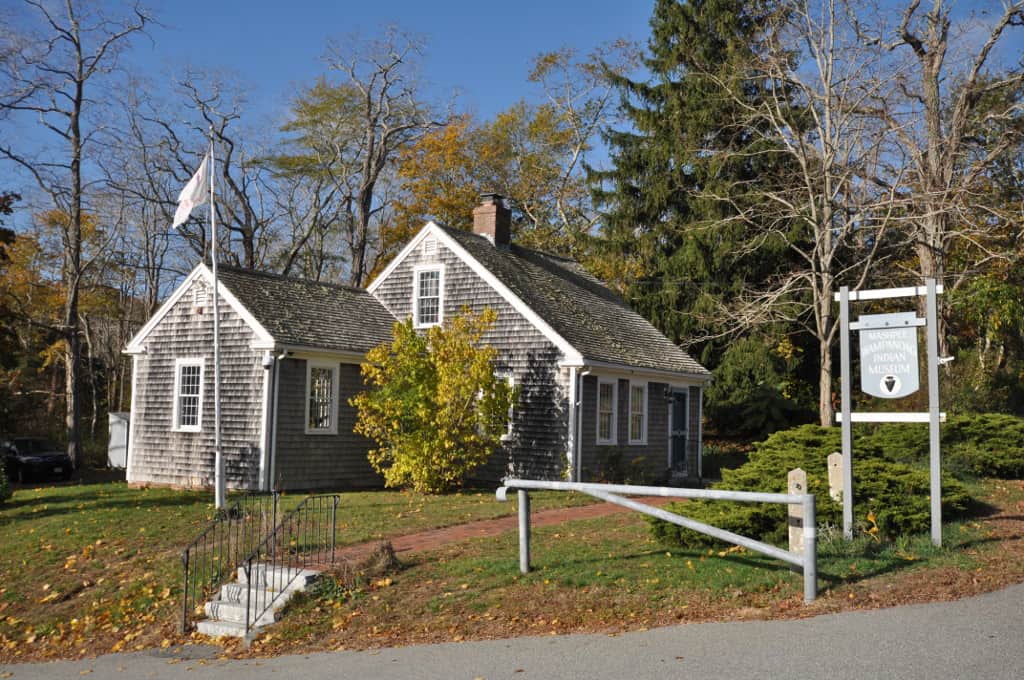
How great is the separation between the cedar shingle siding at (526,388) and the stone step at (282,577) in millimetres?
9815

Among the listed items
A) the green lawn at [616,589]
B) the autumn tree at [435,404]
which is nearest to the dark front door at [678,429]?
the autumn tree at [435,404]

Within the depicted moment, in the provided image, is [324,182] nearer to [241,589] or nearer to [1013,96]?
[1013,96]

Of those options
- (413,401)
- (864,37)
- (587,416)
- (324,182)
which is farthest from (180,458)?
(324,182)

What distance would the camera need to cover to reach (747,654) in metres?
7.53

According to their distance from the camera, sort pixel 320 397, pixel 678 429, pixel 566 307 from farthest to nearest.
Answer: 1. pixel 678 429
2. pixel 566 307
3. pixel 320 397

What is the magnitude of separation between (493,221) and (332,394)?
7.13 metres

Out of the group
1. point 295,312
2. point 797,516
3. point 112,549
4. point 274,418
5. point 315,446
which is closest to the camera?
point 797,516

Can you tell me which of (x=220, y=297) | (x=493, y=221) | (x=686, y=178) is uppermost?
(x=686, y=178)

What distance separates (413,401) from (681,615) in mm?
10707

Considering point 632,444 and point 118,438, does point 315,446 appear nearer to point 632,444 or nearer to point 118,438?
point 632,444

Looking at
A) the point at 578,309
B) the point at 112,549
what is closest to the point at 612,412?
the point at 578,309

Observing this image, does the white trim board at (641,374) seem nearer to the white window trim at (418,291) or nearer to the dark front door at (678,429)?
the dark front door at (678,429)

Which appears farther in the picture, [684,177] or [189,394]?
[684,177]

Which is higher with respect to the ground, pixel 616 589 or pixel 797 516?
pixel 797 516
